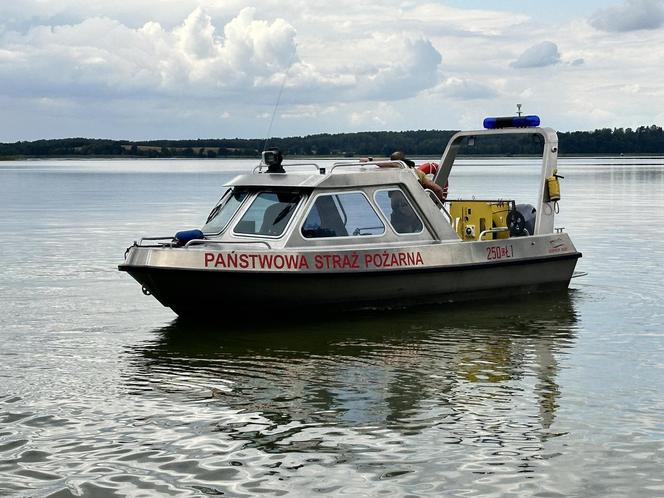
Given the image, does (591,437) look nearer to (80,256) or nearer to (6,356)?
(6,356)

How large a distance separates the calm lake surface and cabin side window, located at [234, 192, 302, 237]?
1198 millimetres

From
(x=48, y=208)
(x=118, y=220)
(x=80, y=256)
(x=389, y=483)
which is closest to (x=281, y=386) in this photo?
(x=389, y=483)

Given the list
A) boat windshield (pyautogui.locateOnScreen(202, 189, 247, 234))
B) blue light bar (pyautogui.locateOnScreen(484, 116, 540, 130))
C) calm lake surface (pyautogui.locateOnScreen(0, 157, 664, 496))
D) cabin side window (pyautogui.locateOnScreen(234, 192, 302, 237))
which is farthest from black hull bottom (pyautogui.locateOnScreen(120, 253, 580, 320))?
blue light bar (pyautogui.locateOnScreen(484, 116, 540, 130))

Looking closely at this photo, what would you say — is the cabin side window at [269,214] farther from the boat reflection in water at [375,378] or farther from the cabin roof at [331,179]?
the boat reflection in water at [375,378]

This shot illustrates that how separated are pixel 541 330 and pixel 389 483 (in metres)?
6.74

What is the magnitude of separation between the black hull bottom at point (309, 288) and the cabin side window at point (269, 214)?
84 cm

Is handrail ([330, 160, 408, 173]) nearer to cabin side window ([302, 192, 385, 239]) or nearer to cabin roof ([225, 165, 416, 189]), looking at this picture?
cabin roof ([225, 165, 416, 189])

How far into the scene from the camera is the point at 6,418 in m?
8.56

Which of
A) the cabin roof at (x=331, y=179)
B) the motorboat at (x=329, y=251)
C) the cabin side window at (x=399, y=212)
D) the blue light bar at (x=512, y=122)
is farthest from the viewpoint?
the blue light bar at (x=512, y=122)

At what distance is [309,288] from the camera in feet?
42.6

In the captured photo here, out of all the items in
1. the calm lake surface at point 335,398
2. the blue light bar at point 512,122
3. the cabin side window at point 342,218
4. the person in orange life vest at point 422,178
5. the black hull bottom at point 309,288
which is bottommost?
the calm lake surface at point 335,398

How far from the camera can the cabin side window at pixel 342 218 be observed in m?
13.3

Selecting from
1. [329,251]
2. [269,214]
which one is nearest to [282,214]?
[269,214]

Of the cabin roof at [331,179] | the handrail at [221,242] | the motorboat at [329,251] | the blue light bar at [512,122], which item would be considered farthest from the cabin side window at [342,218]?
the blue light bar at [512,122]
